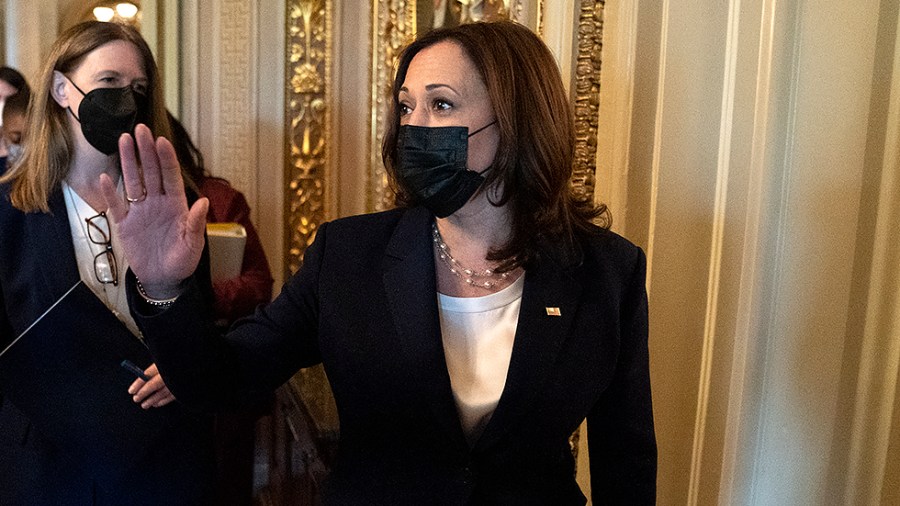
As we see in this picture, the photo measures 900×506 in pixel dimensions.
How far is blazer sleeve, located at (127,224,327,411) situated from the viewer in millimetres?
1272

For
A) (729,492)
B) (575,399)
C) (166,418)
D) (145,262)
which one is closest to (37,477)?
(166,418)

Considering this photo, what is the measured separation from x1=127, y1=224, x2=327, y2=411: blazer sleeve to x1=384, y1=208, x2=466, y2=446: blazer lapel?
0.49 ft

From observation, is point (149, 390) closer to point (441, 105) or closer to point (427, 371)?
point (427, 371)

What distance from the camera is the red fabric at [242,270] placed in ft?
8.86

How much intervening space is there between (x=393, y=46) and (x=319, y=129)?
0.66 m

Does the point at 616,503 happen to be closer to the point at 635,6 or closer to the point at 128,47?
the point at 635,6

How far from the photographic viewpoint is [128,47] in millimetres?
1974

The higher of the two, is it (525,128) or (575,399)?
(525,128)

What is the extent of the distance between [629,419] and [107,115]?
1.39 m

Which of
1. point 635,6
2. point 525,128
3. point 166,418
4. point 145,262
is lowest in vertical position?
point 166,418

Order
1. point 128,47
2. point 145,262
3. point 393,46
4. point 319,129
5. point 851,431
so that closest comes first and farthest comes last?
point 145,262
point 851,431
point 128,47
point 393,46
point 319,129

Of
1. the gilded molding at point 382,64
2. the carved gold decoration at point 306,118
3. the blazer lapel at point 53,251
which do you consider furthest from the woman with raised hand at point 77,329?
the carved gold decoration at point 306,118

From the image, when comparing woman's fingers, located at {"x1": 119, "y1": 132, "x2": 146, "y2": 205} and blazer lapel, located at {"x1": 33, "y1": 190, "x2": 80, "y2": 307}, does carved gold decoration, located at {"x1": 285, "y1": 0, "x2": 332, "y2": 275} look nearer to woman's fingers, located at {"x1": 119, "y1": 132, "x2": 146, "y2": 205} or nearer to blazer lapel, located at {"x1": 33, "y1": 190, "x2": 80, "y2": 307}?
blazer lapel, located at {"x1": 33, "y1": 190, "x2": 80, "y2": 307}

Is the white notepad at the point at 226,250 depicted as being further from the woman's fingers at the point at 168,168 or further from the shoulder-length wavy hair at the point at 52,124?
the woman's fingers at the point at 168,168
